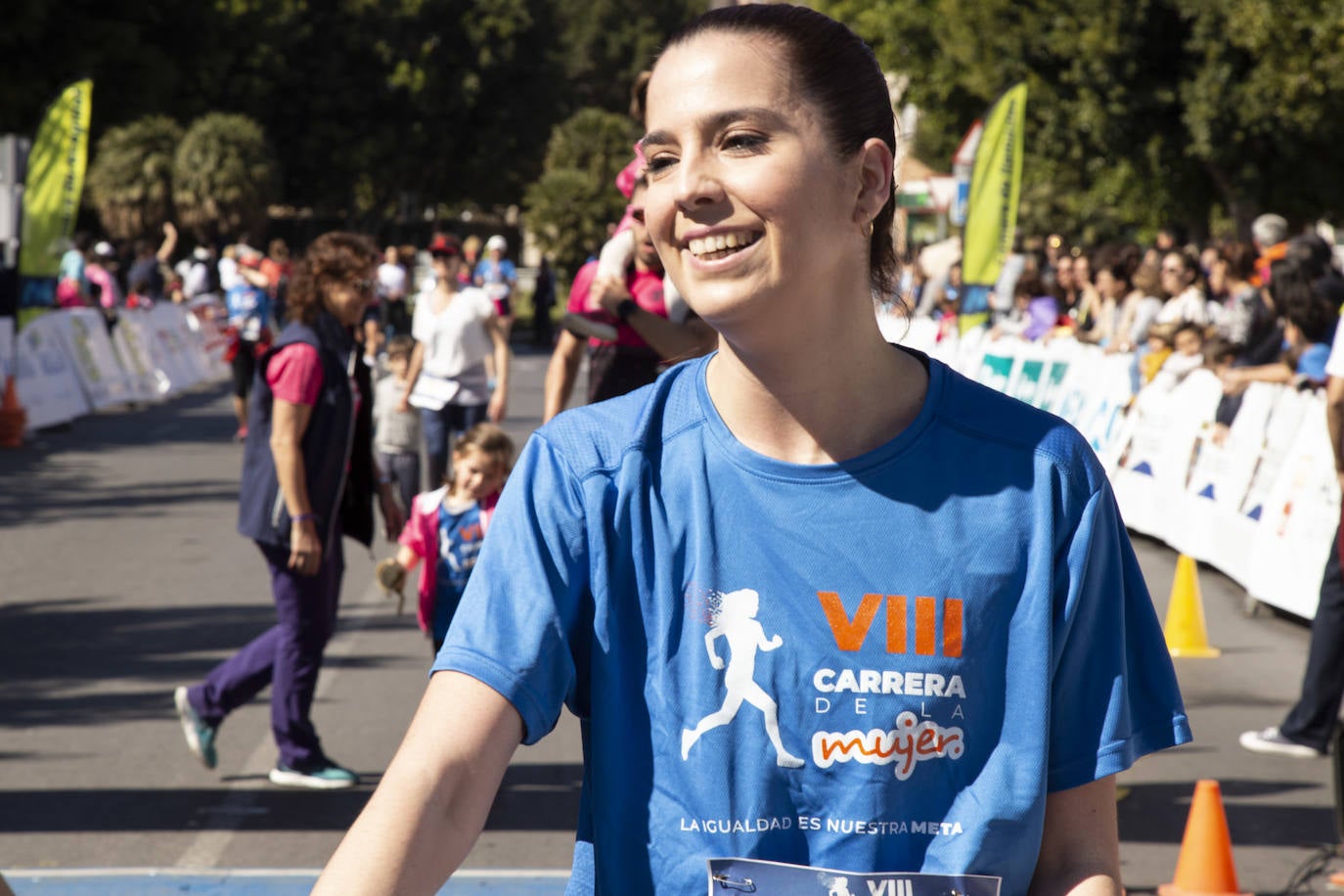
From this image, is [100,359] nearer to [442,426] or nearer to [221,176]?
[442,426]

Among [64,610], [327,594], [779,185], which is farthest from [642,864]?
[64,610]

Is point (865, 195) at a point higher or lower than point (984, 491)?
higher

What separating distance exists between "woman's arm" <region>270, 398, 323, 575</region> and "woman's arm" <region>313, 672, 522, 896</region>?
485 cm

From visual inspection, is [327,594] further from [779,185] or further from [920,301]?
[920,301]

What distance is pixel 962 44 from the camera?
34.8m

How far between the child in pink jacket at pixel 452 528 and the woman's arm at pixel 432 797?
463 cm

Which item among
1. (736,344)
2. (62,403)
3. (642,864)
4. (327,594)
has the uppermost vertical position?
(736,344)

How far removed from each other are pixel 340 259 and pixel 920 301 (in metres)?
23.9

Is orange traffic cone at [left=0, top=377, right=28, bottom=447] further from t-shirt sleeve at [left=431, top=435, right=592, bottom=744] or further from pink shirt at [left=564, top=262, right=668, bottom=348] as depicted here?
t-shirt sleeve at [left=431, top=435, right=592, bottom=744]

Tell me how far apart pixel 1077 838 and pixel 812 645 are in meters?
0.36

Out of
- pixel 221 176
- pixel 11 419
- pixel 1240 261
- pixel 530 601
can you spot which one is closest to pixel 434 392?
pixel 1240 261

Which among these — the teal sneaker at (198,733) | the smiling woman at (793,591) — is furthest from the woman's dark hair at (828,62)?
the teal sneaker at (198,733)

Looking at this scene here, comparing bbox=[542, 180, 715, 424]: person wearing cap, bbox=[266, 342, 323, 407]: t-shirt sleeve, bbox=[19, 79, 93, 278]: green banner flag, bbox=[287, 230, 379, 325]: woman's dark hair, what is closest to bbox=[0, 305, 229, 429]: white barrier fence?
bbox=[19, 79, 93, 278]: green banner flag

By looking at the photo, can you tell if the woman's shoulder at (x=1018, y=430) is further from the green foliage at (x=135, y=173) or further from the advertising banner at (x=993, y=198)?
the green foliage at (x=135, y=173)
